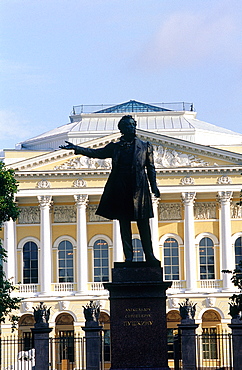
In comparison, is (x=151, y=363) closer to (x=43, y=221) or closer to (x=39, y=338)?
(x=39, y=338)

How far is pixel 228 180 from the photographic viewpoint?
6103cm

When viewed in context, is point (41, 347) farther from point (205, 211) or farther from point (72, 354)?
point (205, 211)

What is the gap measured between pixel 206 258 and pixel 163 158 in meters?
6.76

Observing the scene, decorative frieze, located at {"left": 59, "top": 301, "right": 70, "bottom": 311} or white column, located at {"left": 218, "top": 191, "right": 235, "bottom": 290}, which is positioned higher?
white column, located at {"left": 218, "top": 191, "right": 235, "bottom": 290}

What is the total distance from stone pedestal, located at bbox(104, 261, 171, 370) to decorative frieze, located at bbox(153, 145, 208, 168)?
146ft

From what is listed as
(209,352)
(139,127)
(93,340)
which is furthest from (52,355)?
(139,127)

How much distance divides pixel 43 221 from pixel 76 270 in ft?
11.9

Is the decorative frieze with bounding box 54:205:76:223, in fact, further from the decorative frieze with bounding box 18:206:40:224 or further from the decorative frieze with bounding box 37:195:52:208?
the decorative frieze with bounding box 37:195:52:208

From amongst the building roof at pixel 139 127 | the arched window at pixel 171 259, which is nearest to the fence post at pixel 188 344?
the arched window at pixel 171 259

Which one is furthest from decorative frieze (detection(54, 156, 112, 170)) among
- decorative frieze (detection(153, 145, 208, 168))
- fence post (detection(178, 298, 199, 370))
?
fence post (detection(178, 298, 199, 370))

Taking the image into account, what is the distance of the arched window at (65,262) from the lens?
62.2 metres

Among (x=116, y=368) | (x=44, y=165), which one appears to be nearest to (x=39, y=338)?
(x=116, y=368)

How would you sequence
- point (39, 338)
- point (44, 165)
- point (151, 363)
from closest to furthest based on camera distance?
point (151, 363) < point (39, 338) < point (44, 165)

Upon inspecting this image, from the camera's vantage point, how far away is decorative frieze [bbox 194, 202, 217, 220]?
62.7m
